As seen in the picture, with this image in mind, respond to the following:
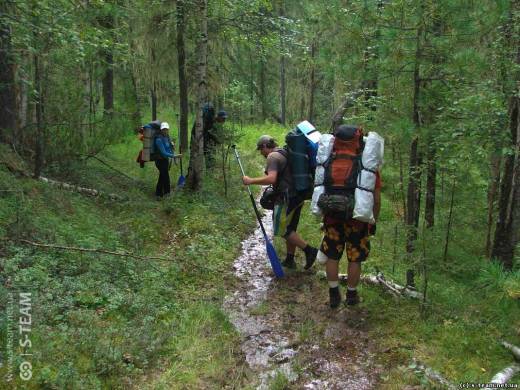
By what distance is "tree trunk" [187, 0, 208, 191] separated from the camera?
9055 mm

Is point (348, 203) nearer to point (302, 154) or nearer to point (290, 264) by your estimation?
point (302, 154)

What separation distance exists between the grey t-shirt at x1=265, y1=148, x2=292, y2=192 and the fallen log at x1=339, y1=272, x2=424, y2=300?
1.57m

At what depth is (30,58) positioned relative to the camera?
949 centimetres

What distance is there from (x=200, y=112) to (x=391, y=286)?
5.54 metres

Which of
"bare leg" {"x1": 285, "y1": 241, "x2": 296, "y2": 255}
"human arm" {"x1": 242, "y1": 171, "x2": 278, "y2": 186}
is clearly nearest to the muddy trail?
"bare leg" {"x1": 285, "y1": 241, "x2": 296, "y2": 255}

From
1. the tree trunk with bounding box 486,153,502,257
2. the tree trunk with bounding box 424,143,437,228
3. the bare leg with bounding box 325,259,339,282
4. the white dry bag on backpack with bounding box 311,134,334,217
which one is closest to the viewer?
the white dry bag on backpack with bounding box 311,134,334,217

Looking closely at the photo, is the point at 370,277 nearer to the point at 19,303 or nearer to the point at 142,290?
the point at 142,290

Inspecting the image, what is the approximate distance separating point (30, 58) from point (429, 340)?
9308mm

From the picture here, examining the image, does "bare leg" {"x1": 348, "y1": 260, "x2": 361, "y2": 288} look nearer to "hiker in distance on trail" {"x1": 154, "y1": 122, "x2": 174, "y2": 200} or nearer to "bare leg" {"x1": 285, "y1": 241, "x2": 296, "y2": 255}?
"bare leg" {"x1": 285, "y1": 241, "x2": 296, "y2": 255}

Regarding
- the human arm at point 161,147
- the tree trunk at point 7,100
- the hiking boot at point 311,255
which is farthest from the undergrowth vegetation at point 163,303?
the human arm at point 161,147

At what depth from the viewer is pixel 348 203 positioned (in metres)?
5.14

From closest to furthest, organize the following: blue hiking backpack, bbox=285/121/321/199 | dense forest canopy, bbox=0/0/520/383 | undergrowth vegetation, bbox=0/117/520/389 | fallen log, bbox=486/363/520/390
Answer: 1. fallen log, bbox=486/363/520/390
2. undergrowth vegetation, bbox=0/117/520/389
3. dense forest canopy, bbox=0/0/520/383
4. blue hiking backpack, bbox=285/121/321/199

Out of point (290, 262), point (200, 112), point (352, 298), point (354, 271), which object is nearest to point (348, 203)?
point (354, 271)

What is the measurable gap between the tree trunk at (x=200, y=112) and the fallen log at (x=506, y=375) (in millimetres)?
7160
